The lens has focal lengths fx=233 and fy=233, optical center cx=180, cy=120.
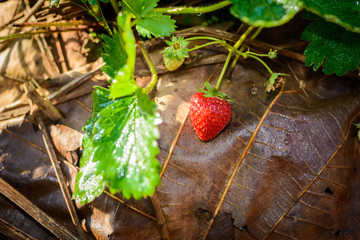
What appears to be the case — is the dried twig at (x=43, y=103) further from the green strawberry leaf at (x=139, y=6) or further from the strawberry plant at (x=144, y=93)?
the green strawberry leaf at (x=139, y=6)

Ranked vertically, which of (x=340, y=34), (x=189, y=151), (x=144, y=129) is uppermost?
(x=340, y=34)

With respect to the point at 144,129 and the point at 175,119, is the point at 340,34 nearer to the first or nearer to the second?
the point at 175,119

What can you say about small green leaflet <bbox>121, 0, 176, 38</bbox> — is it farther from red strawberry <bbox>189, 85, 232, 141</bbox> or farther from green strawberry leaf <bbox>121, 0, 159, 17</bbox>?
red strawberry <bbox>189, 85, 232, 141</bbox>

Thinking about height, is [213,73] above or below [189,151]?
above

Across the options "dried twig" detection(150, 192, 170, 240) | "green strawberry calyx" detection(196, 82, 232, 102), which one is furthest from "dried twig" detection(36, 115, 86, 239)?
"green strawberry calyx" detection(196, 82, 232, 102)

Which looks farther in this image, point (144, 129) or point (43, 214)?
point (43, 214)

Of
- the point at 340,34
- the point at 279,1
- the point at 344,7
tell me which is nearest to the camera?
the point at 279,1

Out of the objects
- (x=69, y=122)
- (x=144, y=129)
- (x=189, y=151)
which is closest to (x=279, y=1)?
(x=144, y=129)
